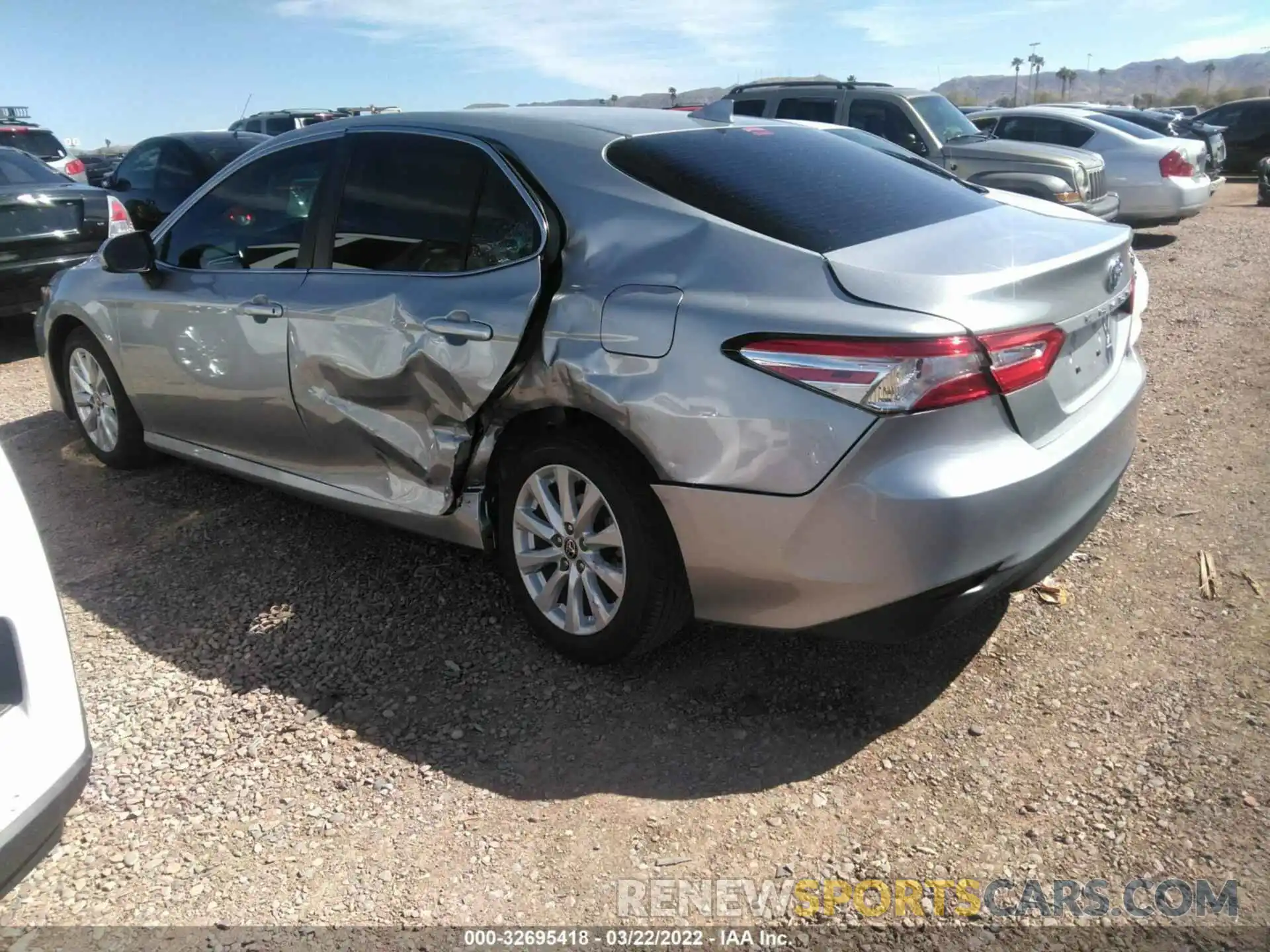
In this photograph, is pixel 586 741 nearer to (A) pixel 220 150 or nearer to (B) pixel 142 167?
(A) pixel 220 150

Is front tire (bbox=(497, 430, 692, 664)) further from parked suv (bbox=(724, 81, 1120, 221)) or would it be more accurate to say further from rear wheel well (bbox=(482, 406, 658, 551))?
parked suv (bbox=(724, 81, 1120, 221))

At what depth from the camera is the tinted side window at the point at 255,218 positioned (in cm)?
391

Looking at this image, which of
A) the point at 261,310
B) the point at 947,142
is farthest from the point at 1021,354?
the point at 947,142

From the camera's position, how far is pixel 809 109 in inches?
421

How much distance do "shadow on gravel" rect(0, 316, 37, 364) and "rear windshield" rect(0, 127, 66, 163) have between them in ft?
27.2

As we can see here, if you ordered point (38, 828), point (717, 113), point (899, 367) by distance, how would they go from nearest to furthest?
point (38, 828) < point (899, 367) < point (717, 113)

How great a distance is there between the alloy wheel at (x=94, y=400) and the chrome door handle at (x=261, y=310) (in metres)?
1.40

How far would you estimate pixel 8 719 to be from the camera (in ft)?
6.55

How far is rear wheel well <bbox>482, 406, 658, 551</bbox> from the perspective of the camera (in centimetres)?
291

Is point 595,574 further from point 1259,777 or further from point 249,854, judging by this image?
point 1259,777

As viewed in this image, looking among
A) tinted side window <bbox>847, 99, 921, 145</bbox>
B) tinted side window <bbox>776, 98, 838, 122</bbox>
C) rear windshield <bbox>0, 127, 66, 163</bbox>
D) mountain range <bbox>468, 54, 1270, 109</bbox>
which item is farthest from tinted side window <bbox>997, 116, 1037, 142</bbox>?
mountain range <bbox>468, 54, 1270, 109</bbox>

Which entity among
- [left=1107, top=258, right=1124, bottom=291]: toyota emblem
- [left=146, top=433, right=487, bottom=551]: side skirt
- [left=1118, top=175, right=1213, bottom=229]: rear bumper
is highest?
[left=1107, top=258, right=1124, bottom=291]: toyota emblem

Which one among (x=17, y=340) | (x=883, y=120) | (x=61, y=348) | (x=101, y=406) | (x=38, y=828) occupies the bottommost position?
(x=17, y=340)

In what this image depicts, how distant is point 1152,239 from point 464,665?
40.2 feet
